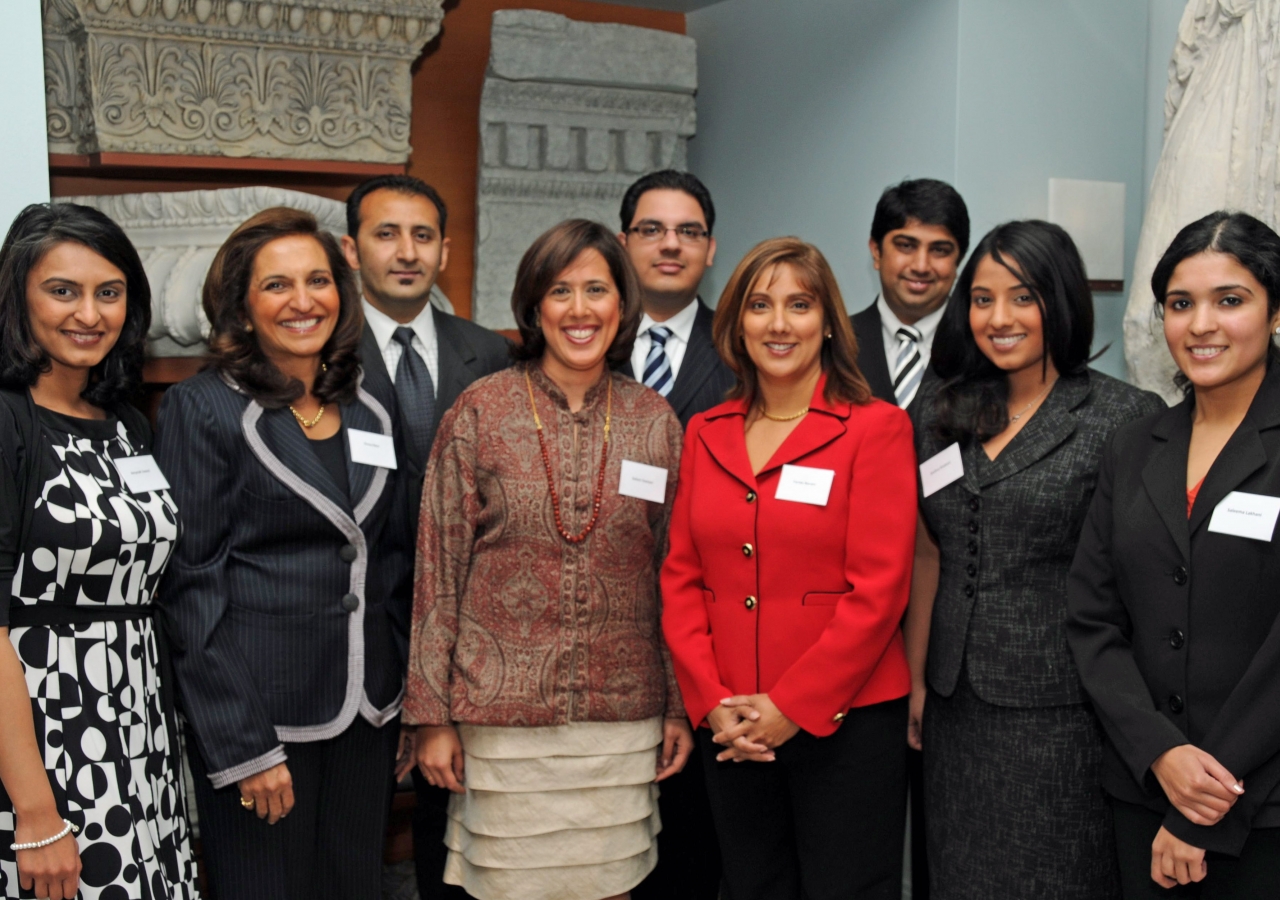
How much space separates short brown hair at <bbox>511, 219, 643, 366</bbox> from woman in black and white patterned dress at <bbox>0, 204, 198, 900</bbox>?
761 millimetres

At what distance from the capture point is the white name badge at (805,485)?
224cm

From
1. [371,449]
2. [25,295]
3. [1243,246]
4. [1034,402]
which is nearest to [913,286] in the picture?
[1034,402]

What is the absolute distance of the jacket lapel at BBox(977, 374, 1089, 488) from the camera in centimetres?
224

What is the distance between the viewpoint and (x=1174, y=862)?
194 cm

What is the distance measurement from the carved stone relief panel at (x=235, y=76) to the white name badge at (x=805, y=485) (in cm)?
229

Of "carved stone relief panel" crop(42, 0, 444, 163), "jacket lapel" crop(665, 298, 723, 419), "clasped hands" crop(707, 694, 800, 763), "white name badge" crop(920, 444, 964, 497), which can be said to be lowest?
"clasped hands" crop(707, 694, 800, 763)

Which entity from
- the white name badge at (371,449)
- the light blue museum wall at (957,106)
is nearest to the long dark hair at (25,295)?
the white name badge at (371,449)

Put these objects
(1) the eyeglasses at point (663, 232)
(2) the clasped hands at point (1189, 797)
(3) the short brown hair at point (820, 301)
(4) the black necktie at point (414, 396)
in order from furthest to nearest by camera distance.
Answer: (1) the eyeglasses at point (663, 232)
(4) the black necktie at point (414, 396)
(3) the short brown hair at point (820, 301)
(2) the clasped hands at point (1189, 797)

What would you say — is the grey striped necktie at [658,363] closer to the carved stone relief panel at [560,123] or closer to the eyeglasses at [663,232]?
the eyeglasses at [663,232]

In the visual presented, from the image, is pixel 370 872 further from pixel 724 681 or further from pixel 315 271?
pixel 315 271

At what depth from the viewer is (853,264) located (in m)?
4.25

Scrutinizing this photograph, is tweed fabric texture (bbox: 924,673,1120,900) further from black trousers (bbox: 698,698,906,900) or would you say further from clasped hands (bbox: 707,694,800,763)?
clasped hands (bbox: 707,694,800,763)

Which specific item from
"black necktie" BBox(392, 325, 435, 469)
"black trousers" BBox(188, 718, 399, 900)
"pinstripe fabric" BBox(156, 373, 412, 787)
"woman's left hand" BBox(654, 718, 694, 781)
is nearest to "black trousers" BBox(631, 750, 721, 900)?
"woman's left hand" BBox(654, 718, 694, 781)

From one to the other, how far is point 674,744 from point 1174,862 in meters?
0.98
